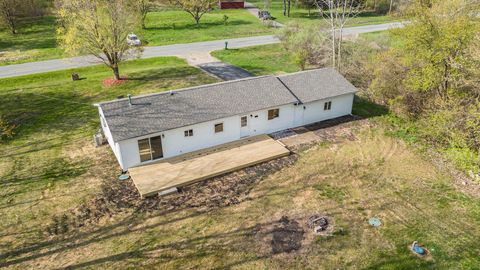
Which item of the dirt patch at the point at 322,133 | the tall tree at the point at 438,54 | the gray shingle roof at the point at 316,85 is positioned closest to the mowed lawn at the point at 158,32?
the gray shingle roof at the point at 316,85

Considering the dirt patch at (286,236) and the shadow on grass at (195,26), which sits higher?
the shadow on grass at (195,26)

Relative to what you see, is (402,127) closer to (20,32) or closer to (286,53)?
(286,53)

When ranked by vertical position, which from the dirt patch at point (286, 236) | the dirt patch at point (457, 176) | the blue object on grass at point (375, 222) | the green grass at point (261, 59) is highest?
the green grass at point (261, 59)

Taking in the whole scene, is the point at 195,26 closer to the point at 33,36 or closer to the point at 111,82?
the point at 33,36

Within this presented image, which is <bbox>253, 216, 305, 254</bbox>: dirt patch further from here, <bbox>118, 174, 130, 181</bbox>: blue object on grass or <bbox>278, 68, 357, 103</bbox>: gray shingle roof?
<bbox>278, 68, 357, 103</bbox>: gray shingle roof

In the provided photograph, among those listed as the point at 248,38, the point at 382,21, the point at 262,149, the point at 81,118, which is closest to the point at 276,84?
the point at 262,149

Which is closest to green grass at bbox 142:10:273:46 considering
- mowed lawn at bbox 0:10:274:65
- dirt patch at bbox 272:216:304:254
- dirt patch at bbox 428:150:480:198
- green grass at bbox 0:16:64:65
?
mowed lawn at bbox 0:10:274:65

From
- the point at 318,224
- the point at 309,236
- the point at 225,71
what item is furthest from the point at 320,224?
the point at 225,71

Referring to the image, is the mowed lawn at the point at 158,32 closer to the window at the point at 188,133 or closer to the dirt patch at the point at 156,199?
the window at the point at 188,133

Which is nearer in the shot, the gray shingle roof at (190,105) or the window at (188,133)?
the gray shingle roof at (190,105)
